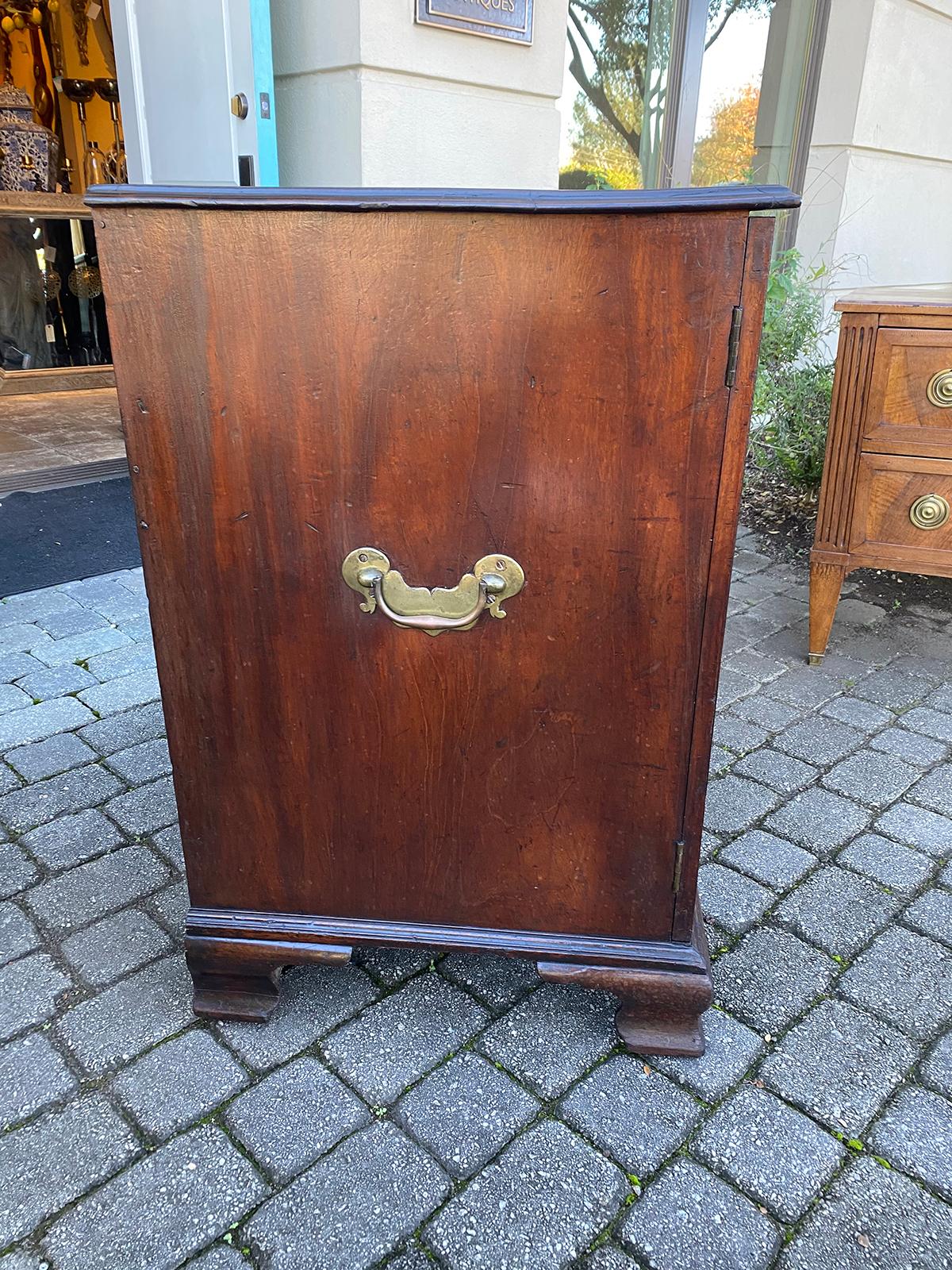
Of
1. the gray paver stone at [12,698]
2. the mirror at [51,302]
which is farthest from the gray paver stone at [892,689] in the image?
the mirror at [51,302]

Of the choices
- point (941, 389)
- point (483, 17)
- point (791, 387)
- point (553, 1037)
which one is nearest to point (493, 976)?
point (553, 1037)

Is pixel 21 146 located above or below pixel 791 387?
above

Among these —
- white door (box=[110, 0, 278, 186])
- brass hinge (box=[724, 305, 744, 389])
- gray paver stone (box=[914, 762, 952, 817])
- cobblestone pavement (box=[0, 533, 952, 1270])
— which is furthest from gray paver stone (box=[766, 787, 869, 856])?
white door (box=[110, 0, 278, 186])

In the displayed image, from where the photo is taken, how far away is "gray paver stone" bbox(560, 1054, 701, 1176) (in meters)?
1.34

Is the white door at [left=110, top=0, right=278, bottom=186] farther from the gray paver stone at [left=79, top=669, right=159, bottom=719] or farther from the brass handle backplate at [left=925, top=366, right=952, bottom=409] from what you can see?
the brass handle backplate at [left=925, top=366, right=952, bottom=409]

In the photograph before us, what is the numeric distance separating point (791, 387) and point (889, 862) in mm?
2823

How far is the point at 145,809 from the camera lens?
2.13 m

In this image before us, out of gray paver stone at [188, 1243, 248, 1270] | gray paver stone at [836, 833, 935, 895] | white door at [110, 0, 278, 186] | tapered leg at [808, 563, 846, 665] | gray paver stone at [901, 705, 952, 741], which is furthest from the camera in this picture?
white door at [110, 0, 278, 186]

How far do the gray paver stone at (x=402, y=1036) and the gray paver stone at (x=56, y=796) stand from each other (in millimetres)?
968

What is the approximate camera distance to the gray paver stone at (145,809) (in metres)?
2.08

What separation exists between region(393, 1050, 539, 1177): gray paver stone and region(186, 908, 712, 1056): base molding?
0.18 meters

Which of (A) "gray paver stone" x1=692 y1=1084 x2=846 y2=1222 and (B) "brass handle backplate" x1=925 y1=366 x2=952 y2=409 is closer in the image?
(A) "gray paver stone" x1=692 y1=1084 x2=846 y2=1222

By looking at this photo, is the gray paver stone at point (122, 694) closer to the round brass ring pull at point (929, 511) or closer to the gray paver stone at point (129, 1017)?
the gray paver stone at point (129, 1017)

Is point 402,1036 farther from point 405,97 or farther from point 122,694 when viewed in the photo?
point 405,97
